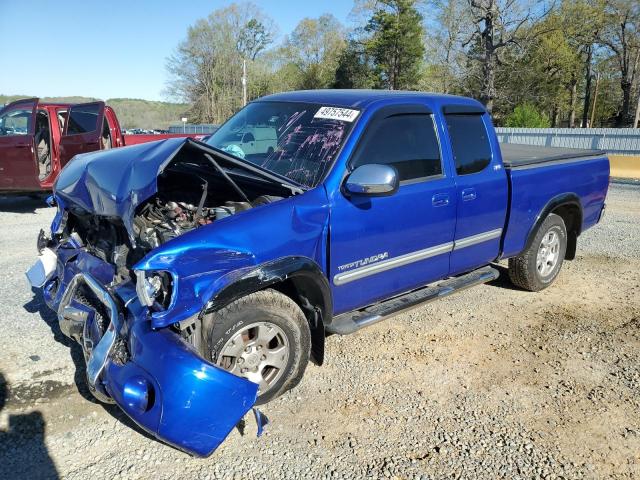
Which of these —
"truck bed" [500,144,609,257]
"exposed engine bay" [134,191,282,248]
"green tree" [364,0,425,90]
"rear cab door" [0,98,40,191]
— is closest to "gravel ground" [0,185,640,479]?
"truck bed" [500,144,609,257]

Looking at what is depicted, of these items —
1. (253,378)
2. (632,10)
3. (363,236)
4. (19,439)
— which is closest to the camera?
(19,439)

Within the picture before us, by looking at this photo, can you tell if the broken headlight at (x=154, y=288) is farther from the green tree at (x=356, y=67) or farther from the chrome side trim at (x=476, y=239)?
the green tree at (x=356, y=67)

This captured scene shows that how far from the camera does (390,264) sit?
3.62 m

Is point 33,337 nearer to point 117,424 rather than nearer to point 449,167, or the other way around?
point 117,424

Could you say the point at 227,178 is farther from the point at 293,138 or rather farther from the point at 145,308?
the point at 145,308

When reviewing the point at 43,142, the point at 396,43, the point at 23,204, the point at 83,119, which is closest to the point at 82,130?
the point at 83,119

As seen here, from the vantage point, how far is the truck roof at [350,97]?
12.3 ft

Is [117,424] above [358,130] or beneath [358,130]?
beneath

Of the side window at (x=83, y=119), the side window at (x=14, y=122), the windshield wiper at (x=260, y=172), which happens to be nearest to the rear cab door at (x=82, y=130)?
the side window at (x=83, y=119)

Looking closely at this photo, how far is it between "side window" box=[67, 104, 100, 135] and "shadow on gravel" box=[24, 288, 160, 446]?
5019 millimetres

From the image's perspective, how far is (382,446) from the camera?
2.86m

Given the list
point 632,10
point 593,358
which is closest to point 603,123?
point 632,10

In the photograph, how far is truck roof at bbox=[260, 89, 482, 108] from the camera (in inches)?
148

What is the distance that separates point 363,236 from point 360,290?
408 millimetres
